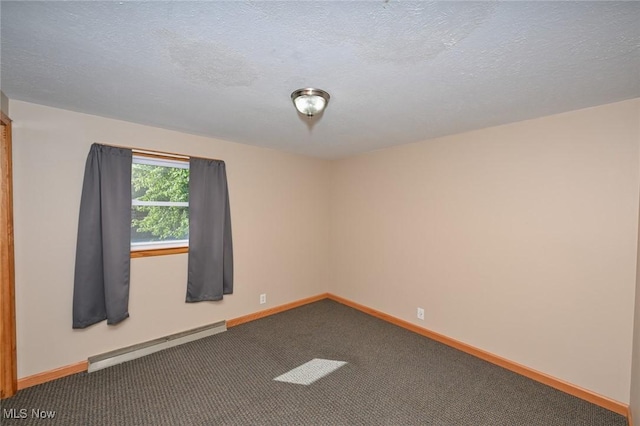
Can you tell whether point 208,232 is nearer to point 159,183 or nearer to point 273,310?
point 159,183

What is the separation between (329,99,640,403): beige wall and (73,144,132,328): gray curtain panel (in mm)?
3025

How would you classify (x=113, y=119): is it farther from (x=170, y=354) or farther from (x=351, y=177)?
(x=351, y=177)

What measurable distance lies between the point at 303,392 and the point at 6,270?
2.49 metres

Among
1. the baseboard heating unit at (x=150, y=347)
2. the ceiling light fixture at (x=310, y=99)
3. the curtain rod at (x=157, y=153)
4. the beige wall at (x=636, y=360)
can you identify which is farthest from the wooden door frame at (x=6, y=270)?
the beige wall at (x=636, y=360)

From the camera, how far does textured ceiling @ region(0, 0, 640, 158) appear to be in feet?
3.81

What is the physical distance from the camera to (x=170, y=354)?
277 cm

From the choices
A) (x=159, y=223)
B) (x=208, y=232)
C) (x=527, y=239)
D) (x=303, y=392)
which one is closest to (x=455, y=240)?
(x=527, y=239)

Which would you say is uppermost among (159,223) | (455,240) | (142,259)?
(159,223)

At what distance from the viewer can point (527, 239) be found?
8.22 ft

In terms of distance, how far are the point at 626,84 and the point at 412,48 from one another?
1.56 m

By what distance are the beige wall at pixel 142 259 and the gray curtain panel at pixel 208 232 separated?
0.13 metres

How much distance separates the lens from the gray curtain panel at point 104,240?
247 cm

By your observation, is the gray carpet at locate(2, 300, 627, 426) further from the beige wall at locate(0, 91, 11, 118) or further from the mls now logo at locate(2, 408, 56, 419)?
the beige wall at locate(0, 91, 11, 118)

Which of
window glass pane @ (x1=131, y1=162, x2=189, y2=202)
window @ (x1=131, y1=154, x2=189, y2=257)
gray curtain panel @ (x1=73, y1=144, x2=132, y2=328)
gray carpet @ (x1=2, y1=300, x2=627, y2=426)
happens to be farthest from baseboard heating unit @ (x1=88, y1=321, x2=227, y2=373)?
window glass pane @ (x1=131, y1=162, x2=189, y2=202)
